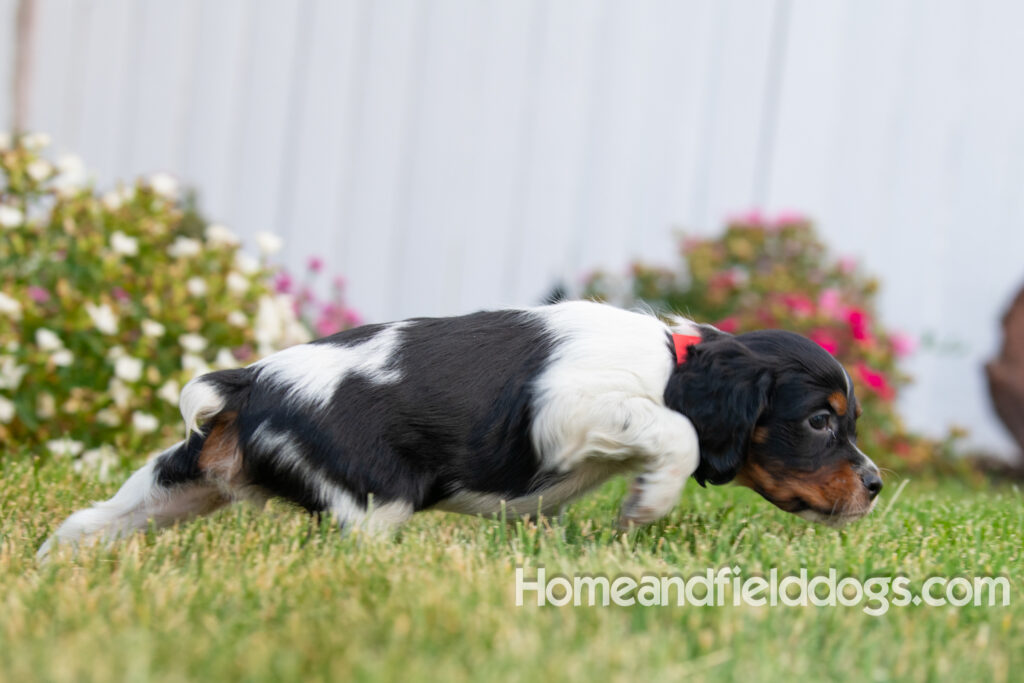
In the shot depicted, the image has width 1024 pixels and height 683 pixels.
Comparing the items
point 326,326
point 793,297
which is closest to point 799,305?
point 793,297

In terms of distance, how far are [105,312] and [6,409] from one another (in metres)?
0.52

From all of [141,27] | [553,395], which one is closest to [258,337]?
[553,395]

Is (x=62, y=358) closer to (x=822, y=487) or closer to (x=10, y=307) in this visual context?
(x=10, y=307)

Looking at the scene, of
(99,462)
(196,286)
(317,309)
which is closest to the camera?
(99,462)

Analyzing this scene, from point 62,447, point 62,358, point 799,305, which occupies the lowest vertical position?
point 62,447

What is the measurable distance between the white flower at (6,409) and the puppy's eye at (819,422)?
3054 millimetres

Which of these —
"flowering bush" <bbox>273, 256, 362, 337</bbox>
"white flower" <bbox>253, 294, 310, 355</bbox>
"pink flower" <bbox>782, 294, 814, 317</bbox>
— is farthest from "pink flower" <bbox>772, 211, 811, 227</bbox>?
"white flower" <bbox>253, 294, 310, 355</bbox>

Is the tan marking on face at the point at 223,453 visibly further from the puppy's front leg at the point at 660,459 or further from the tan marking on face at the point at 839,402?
the tan marking on face at the point at 839,402

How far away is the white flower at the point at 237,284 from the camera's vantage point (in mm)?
4727

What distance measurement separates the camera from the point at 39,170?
470cm

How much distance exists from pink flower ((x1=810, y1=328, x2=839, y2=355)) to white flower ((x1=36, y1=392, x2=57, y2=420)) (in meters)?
3.63

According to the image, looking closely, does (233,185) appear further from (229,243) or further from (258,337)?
(258,337)

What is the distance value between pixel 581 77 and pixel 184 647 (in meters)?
6.32

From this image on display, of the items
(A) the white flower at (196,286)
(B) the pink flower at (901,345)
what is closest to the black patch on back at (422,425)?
(A) the white flower at (196,286)
